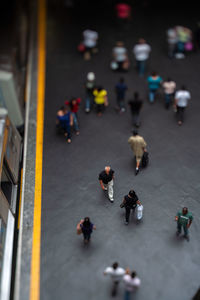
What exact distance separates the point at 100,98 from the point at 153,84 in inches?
89.5

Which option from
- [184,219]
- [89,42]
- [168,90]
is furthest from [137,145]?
[89,42]

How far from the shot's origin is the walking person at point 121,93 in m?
15.8

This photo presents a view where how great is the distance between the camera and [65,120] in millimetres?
14664

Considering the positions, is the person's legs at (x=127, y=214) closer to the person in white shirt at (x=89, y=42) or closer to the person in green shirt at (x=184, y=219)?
the person in green shirt at (x=184, y=219)

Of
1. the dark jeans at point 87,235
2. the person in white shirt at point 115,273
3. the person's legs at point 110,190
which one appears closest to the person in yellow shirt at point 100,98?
the person's legs at point 110,190

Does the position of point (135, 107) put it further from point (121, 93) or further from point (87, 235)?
point (87, 235)

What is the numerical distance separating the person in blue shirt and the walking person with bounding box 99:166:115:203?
500cm

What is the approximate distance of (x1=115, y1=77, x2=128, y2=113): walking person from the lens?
15.8 m

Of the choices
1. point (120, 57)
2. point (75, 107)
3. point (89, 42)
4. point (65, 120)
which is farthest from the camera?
point (89, 42)

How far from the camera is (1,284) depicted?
1120cm

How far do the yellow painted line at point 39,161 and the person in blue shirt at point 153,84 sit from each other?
447cm

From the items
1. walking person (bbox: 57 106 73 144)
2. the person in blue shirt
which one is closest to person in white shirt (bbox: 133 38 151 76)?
the person in blue shirt

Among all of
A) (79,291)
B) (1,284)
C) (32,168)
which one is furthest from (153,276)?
(32,168)

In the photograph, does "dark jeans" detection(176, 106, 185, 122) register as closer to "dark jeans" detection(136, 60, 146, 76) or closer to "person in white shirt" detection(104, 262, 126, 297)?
"dark jeans" detection(136, 60, 146, 76)
